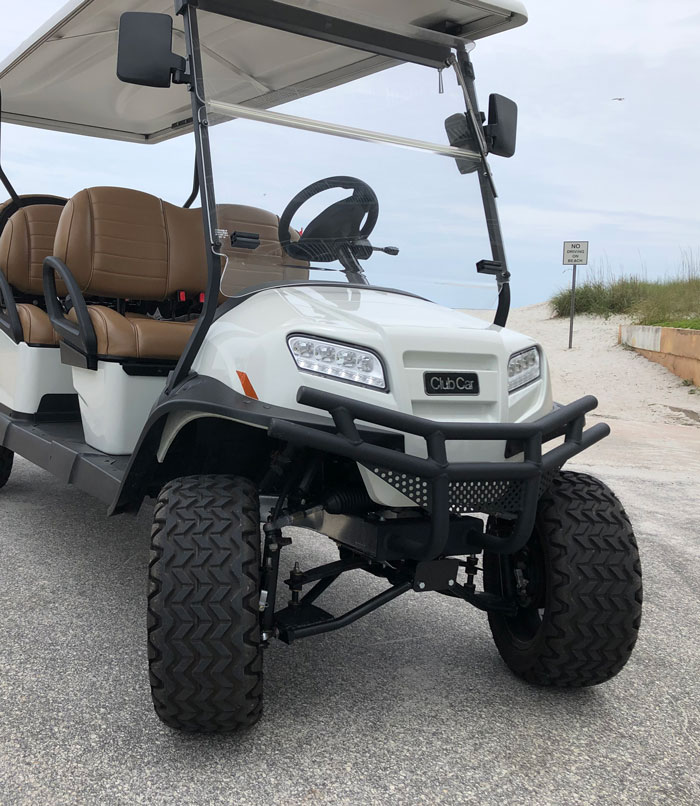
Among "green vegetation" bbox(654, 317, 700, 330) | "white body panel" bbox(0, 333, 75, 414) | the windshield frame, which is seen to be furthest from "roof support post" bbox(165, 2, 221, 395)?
"green vegetation" bbox(654, 317, 700, 330)

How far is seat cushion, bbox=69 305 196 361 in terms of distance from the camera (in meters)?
3.48

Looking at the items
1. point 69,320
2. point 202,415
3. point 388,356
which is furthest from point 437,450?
point 69,320

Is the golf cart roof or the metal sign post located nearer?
the golf cart roof

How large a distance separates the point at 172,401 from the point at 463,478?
876mm

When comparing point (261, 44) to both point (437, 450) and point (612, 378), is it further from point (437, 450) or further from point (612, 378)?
point (612, 378)

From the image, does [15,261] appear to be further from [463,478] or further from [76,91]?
[463,478]

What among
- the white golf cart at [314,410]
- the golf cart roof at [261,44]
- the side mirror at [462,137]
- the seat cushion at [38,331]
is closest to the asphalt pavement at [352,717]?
the white golf cart at [314,410]

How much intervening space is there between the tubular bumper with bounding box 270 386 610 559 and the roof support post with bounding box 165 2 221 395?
642mm

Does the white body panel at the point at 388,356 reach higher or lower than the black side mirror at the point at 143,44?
lower

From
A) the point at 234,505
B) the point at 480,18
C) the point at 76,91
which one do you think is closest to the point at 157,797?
the point at 234,505

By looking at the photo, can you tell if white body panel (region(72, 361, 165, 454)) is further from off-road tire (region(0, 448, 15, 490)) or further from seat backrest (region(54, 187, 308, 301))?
off-road tire (region(0, 448, 15, 490))

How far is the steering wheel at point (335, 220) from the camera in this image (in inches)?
118

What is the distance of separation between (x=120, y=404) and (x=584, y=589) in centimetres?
192

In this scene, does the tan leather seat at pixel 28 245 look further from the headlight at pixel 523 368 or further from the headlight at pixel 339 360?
the headlight at pixel 523 368
